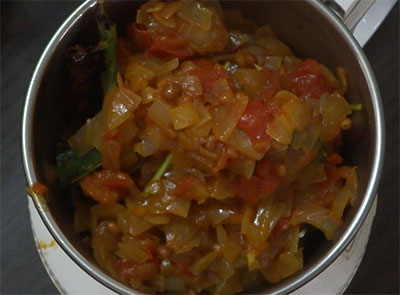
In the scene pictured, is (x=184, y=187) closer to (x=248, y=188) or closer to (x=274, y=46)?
(x=248, y=188)

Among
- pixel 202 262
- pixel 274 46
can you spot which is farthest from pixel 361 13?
pixel 202 262

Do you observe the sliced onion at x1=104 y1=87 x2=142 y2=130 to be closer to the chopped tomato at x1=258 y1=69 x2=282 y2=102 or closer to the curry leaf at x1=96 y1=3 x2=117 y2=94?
the curry leaf at x1=96 y1=3 x2=117 y2=94

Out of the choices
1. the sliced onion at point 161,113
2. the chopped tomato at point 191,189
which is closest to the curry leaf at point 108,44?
the sliced onion at point 161,113

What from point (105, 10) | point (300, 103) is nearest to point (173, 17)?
point (105, 10)

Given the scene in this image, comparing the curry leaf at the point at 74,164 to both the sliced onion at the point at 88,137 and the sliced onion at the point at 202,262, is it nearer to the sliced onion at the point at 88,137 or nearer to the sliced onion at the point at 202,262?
the sliced onion at the point at 88,137

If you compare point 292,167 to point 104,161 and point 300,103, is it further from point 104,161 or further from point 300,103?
point 104,161

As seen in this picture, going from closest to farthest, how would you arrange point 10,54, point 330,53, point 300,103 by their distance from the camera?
point 300,103
point 330,53
point 10,54

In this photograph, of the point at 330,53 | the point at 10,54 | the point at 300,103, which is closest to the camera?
the point at 300,103
